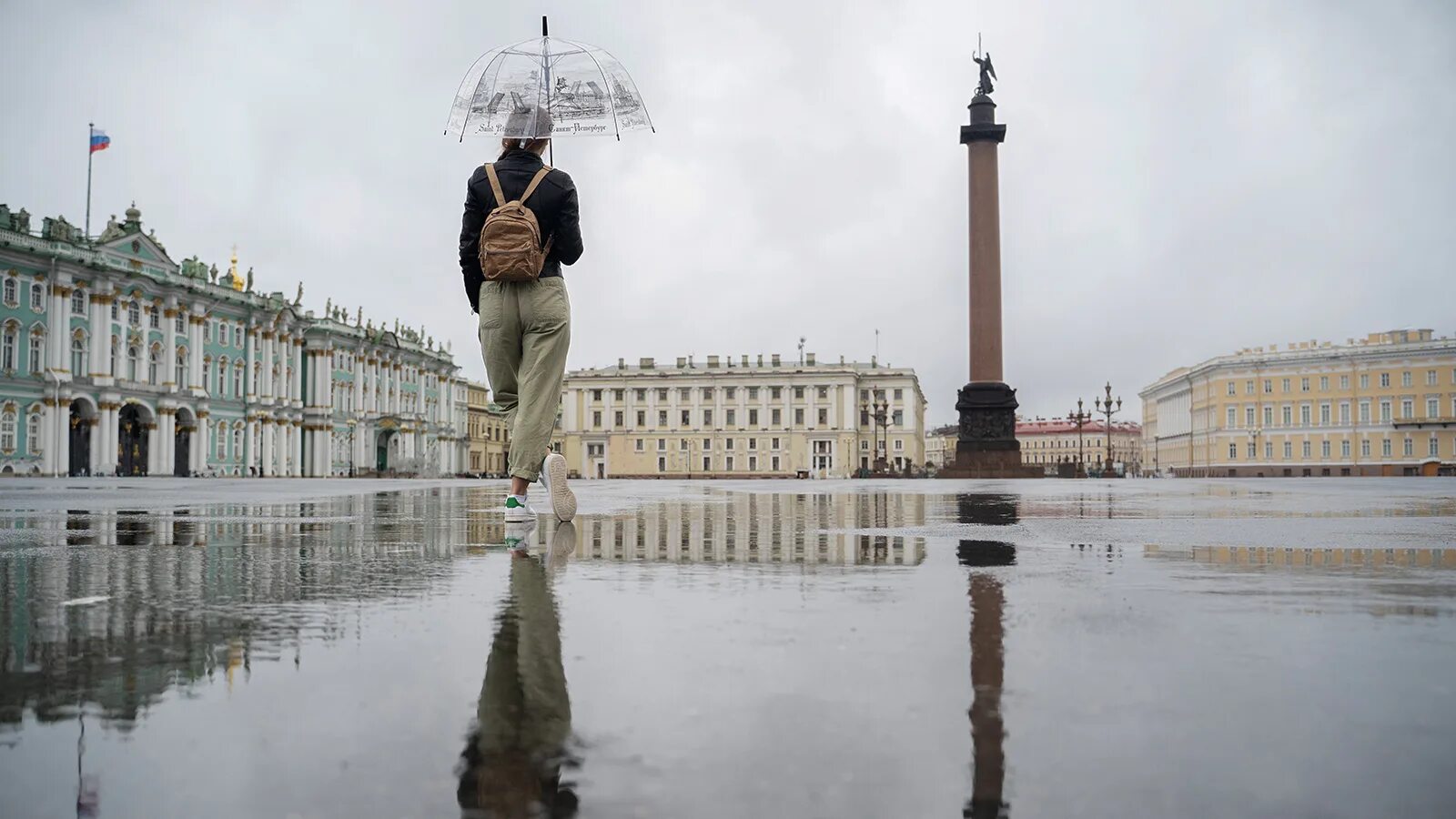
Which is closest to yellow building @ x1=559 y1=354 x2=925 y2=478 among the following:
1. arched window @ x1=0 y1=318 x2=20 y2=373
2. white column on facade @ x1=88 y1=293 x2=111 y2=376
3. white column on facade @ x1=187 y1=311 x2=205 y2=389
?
white column on facade @ x1=187 y1=311 x2=205 y2=389

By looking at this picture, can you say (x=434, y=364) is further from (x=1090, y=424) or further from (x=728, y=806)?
(x=1090, y=424)

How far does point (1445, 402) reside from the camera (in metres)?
88.0

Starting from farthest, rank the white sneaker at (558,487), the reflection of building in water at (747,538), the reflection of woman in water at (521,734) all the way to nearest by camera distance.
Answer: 1. the white sneaker at (558,487)
2. the reflection of building in water at (747,538)
3. the reflection of woman in water at (521,734)

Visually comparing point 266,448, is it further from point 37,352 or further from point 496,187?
point 496,187

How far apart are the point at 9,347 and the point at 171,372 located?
31.8 ft

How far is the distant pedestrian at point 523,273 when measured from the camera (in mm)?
4965

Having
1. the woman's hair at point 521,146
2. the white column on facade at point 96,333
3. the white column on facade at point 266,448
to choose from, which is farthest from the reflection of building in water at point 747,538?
the white column on facade at point 266,448

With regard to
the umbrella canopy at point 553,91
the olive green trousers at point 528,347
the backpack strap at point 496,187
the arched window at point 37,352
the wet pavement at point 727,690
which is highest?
the arched window at point 37,352

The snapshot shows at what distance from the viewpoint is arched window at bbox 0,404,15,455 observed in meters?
43.6

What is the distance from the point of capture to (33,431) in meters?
45.0

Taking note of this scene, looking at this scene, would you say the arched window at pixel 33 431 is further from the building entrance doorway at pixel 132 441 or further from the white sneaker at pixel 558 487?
the white sneaker at pixel 558 487

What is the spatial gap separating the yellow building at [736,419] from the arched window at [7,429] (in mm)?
64086

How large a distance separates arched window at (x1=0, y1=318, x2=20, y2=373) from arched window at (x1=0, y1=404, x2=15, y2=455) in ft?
5.51

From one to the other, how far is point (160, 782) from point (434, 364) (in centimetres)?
8665
